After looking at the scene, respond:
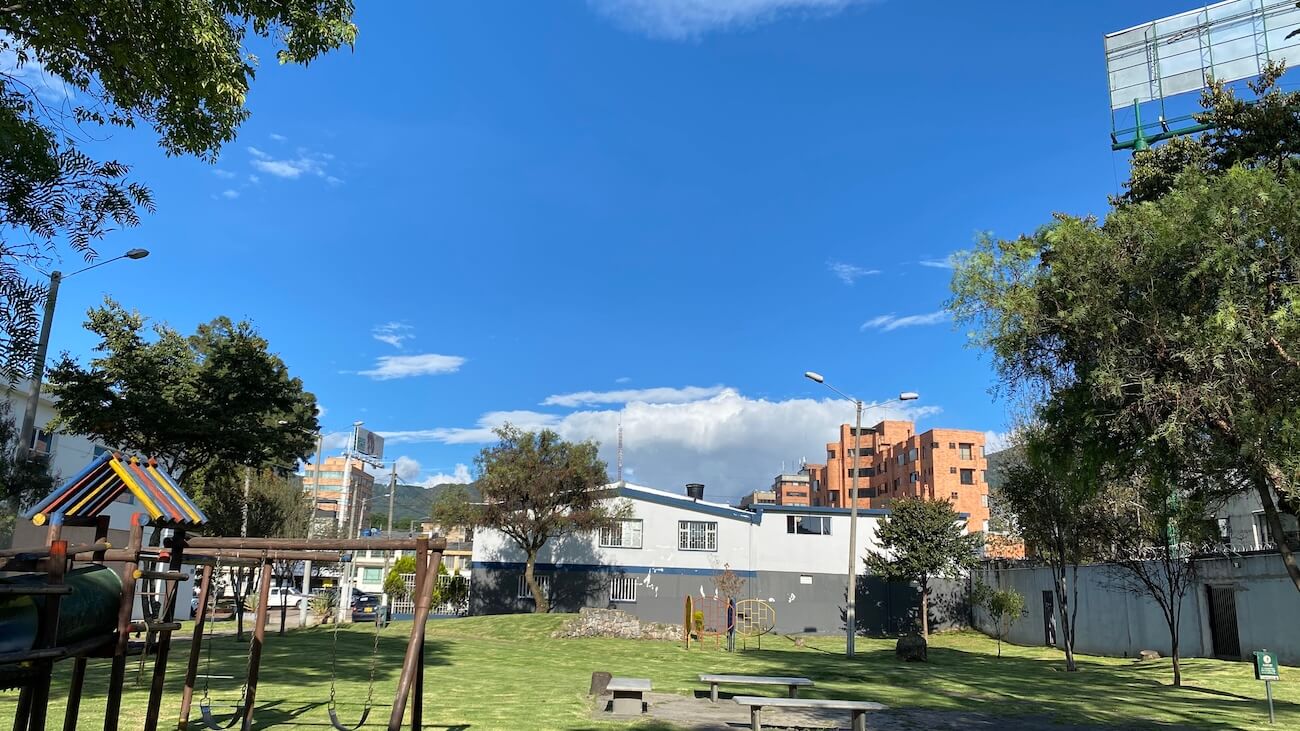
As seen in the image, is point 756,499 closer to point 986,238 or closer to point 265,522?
point 265,522

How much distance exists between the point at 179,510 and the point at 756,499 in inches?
5196

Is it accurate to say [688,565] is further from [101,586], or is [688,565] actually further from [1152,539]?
[101,586]

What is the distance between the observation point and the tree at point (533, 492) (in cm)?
3891

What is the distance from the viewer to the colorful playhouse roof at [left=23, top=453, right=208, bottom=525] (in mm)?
8094

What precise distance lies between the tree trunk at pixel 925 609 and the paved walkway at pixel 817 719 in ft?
87.7

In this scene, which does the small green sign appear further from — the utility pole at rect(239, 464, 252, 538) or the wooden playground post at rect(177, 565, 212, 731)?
the utility pole at rect(239, 464, 252, 538)

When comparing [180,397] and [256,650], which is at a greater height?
[180,397]

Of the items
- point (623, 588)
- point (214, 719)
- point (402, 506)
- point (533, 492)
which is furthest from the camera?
point (402, 506)

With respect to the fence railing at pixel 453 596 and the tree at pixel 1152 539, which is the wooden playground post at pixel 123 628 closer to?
the tree at pixel 1152 539

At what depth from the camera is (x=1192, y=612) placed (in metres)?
27.6

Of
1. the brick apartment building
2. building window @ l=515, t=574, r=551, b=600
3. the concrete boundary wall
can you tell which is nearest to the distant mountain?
building window @ l=515, t=574, r=551, b=600

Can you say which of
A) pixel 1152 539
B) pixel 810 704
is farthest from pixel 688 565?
pixel 810 704

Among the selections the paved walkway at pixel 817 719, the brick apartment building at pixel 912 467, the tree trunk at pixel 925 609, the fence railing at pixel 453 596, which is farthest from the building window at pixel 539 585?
the brick apartment building at pixel 912 467

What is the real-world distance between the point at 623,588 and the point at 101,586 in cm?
3597
